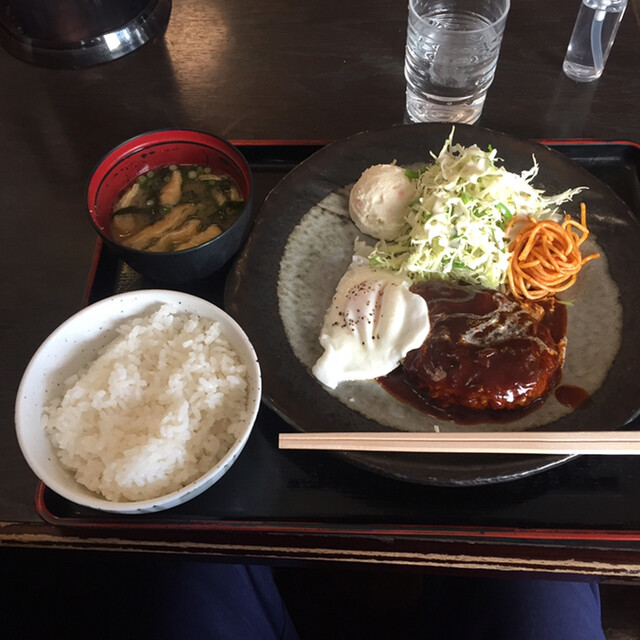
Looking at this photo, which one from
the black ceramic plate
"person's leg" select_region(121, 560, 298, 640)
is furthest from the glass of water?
"person's leg" select_region(121, 560, 298, 640)

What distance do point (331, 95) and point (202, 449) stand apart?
161 cm

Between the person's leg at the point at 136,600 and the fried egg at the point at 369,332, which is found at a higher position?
the fried egg at the point at 369,332

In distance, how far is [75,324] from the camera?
1.54 meters

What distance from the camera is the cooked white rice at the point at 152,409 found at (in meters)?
1.36

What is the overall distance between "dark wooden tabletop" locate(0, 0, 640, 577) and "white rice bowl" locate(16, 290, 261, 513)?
316 mm

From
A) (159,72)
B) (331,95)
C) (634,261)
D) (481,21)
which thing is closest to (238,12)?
(159,72)

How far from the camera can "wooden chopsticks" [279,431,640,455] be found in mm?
1379

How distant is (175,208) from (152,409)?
0.68 meters

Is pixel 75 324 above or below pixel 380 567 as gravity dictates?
above

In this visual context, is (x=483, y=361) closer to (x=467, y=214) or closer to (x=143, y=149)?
(x=467, y=214)

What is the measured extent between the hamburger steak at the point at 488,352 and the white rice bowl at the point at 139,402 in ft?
1.71

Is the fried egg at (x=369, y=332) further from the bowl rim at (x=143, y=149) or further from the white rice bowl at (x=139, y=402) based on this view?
the bowl rim at (x=143, y=149)

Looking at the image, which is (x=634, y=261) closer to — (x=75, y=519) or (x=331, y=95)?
(x=331, y=95)

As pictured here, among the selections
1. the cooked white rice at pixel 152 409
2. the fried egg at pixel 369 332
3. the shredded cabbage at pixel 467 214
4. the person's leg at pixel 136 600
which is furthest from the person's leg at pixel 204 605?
the shredded cabbage at pixel 467 214
